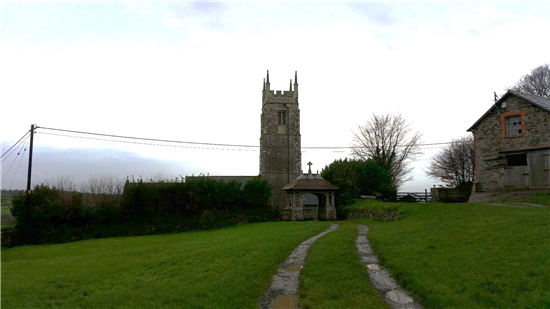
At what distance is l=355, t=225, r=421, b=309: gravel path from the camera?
28.0ft

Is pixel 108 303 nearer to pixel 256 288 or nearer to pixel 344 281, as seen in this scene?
pixel 256 288

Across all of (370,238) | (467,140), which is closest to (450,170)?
(467,140)

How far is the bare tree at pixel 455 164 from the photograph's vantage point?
50.9 m

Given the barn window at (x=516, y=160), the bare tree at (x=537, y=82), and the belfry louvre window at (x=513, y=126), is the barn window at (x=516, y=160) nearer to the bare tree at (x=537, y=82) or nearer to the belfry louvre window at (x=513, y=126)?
the belfry louvre window at (x=513, y=126)

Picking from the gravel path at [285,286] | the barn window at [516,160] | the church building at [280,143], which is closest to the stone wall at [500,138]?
the barn window at [516,160]

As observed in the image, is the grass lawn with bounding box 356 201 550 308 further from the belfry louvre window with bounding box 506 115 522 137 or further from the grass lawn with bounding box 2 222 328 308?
the belfry louvre window with bounding box 506 115 522 137

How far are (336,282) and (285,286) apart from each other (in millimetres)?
1408

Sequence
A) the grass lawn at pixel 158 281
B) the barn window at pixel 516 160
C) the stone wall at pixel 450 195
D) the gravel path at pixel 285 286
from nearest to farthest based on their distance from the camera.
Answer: the gravel path at pixel 285 286
the grass lawn at pixel 158 281
the barn window at pixel 516 160
the stone wall at pixel 450 195

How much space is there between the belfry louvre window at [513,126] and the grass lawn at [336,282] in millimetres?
18913

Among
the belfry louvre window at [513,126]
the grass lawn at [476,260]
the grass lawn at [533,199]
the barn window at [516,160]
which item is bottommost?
the grass lawn at [476,260]

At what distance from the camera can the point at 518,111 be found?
26000 millimetres

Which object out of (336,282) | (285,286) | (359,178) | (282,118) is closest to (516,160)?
(359,178)

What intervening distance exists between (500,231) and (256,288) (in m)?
8.99

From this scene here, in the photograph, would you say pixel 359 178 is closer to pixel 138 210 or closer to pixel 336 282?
pixel 138 210
